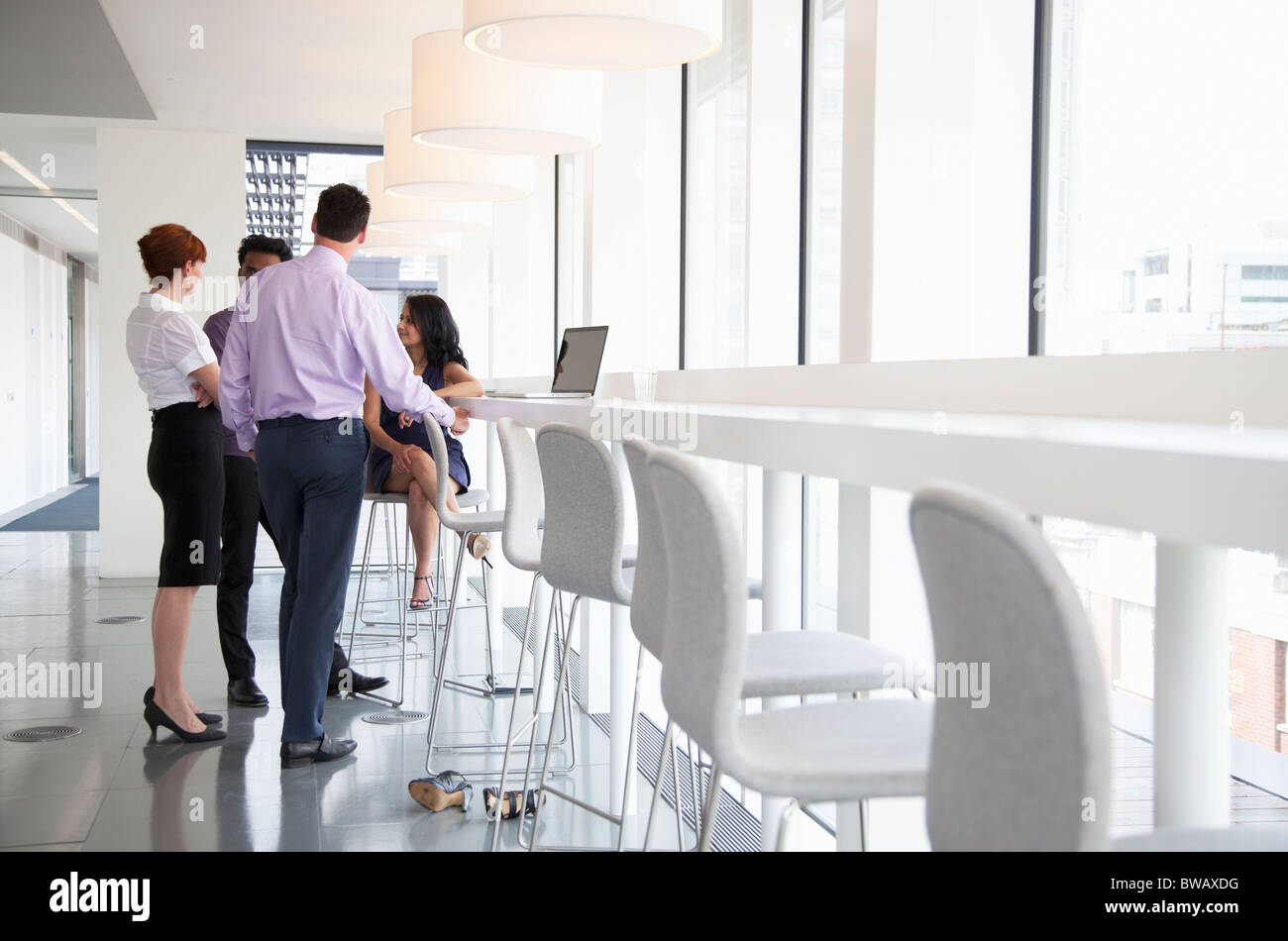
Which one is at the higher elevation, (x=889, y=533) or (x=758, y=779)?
(x=889, y=533)

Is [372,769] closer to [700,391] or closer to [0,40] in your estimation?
[700,391]

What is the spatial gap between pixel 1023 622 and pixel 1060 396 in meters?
1.40

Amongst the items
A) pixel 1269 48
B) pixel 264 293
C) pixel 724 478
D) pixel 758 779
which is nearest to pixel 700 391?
pixel 724 478

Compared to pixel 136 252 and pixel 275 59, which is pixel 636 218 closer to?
pixel 275 59

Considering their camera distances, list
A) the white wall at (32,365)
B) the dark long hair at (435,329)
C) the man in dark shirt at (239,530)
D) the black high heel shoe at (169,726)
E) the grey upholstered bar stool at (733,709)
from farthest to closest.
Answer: the white wall at (32,365) < the dark long hair at (435,329) < the man in dark shirt at (239,530) < the black high heel shoe at (169,726) < the grey upholstered bar stool at (733,709)

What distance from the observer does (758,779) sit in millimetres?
1356

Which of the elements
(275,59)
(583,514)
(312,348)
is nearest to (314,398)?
(312,348)

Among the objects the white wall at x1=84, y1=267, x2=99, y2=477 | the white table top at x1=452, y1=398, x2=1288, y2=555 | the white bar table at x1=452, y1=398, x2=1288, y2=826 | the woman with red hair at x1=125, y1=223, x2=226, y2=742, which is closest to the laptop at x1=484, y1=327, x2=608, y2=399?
the woman with red hair at x1=125, y1=223, x2=226, y2=742

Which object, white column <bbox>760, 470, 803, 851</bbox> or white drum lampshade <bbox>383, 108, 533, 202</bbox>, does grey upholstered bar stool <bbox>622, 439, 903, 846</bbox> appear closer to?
white column <bbox>760, 470, 803, 851</bbox>

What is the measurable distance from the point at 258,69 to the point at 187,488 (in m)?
3.51

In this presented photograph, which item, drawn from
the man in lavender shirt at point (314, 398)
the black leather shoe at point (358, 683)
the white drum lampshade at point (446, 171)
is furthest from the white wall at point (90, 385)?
the man in lavender shirt at point (314, 398)

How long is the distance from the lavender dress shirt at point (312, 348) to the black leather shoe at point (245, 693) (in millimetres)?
1374

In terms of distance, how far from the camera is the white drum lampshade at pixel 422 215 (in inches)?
224

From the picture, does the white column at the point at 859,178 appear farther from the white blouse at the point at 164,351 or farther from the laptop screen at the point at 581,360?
the white blouse at the point at 164,351
